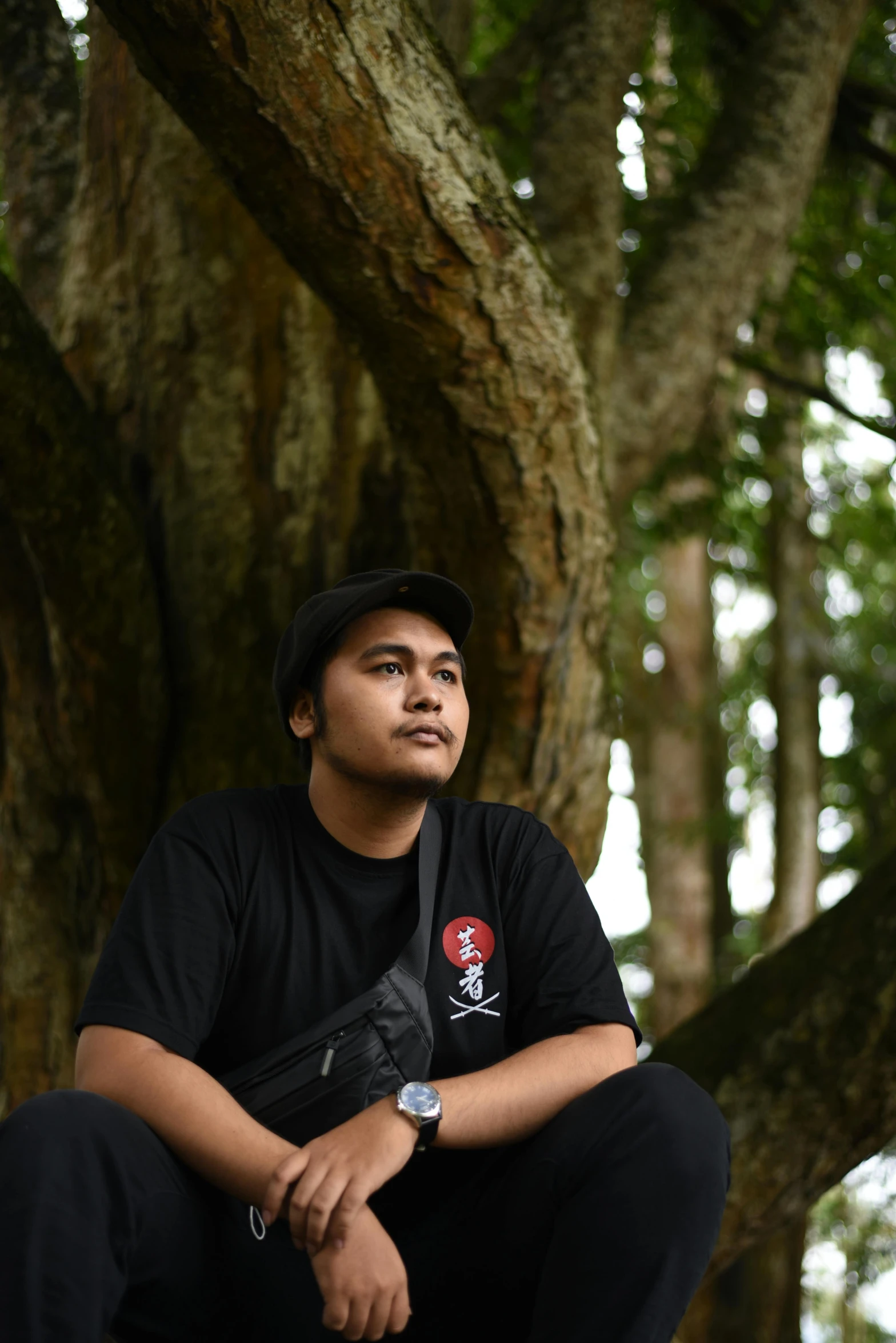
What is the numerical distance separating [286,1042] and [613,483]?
2804 millimetres

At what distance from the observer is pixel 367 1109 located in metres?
2.28

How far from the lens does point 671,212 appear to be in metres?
5.03

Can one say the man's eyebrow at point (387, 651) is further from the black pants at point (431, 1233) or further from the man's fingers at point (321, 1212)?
the man's fingers at point (321, 1212)

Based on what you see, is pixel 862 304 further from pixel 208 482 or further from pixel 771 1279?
pixel 771 1279

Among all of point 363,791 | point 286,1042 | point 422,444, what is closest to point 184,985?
point 286,1042

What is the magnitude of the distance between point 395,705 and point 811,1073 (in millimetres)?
1912

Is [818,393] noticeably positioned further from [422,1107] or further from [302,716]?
[422,1107]

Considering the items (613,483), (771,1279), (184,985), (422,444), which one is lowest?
(771,1279)

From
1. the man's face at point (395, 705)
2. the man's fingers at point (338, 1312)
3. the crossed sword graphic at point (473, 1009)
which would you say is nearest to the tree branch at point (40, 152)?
the man's face at point (395, 705)

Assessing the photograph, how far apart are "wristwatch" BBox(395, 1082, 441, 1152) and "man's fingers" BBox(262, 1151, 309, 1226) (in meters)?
0.19

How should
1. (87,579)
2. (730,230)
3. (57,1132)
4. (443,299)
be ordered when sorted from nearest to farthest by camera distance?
(57,1132)
(443,299)
(87,579)
(730,230)

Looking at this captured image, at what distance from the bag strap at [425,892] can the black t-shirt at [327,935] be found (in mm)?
36

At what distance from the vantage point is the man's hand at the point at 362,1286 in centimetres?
206

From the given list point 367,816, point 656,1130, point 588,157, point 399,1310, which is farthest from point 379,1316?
point 588,157
